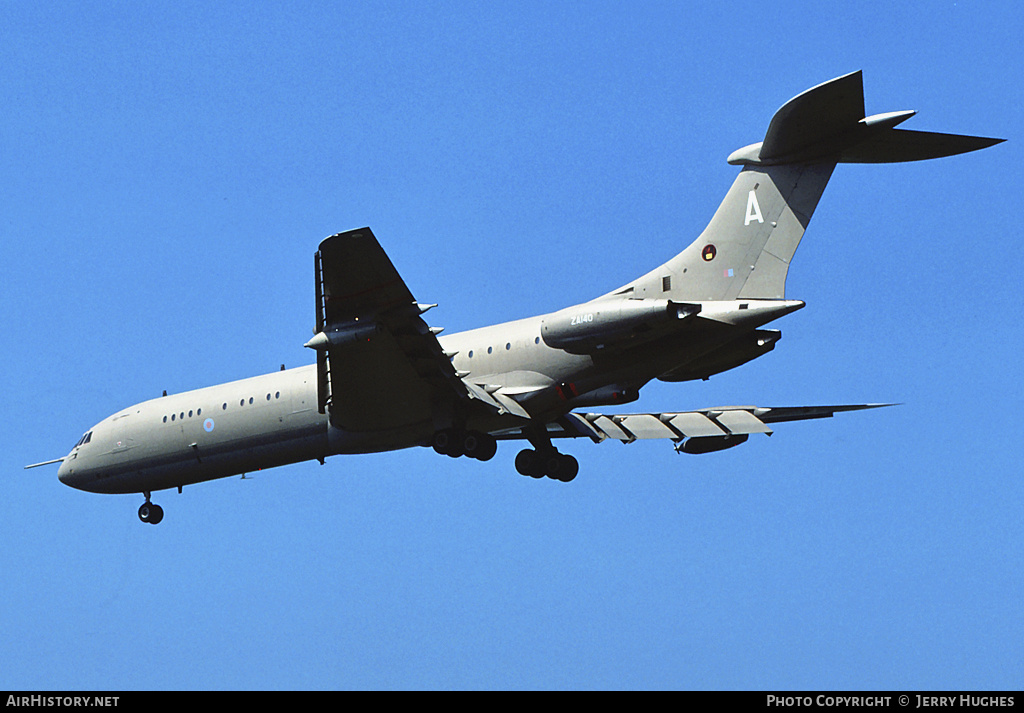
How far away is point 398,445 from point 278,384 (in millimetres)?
3695

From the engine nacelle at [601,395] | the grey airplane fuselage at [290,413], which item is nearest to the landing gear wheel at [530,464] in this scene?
the grey airplane fuselage at [290,413]

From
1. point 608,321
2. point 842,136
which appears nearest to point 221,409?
point 608,321

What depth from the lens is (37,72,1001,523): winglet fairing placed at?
26750mm

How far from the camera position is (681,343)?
27812 millimetres

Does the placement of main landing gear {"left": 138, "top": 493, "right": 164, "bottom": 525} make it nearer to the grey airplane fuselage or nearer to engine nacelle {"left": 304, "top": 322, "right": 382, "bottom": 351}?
the grey airplane fuselage

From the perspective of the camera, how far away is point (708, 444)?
34.3 m

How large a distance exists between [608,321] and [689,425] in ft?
23.8

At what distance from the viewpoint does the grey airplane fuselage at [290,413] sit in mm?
28484

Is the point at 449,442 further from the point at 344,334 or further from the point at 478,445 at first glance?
the point at 344,334

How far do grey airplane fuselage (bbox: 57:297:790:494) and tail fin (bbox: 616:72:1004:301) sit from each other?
812 mm

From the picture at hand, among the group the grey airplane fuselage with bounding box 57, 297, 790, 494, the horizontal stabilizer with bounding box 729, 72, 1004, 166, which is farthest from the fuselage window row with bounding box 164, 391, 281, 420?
the horizontal stabilizer with bounding box 729, 72, 1004, 166
